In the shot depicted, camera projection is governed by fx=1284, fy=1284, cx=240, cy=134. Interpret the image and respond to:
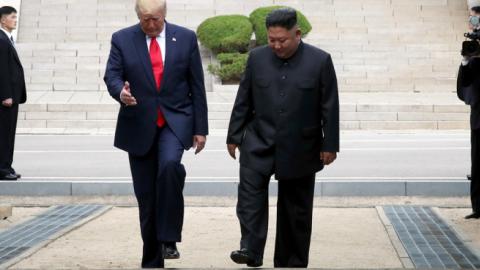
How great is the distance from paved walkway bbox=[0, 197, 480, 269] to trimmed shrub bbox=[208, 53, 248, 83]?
43.3 ft

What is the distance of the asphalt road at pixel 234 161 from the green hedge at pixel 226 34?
5374 millimetres

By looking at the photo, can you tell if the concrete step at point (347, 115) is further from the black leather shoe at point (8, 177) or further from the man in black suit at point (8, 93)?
the black leather shoe at point (8, 177)

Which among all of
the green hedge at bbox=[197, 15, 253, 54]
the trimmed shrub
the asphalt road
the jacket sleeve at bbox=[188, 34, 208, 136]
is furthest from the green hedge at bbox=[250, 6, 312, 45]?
the jacket sleeve at bbox=[188, 34, 208, 136]

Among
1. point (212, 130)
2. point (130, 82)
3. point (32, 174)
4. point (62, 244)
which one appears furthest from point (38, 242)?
point (212, 130)

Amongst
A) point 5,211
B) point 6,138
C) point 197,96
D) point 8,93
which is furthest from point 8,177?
point 197,96

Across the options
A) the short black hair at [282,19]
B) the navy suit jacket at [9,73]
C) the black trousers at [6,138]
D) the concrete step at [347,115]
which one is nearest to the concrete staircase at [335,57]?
the concrete step at [347,115]

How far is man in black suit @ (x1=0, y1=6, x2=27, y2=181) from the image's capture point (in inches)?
536

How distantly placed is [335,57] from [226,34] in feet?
8.76

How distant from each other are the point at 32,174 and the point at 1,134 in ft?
5.00

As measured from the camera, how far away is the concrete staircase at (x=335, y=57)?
2331 cm

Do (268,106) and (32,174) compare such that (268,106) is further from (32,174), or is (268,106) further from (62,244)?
(32,174)

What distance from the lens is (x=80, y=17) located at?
32219 mm

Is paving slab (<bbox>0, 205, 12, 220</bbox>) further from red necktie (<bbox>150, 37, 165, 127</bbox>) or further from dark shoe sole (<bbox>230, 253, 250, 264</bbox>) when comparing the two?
dark shoe sole (<bbox>230, 253, 250, 264</bbox>)

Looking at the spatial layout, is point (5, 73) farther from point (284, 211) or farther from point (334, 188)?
point (284, 211)
